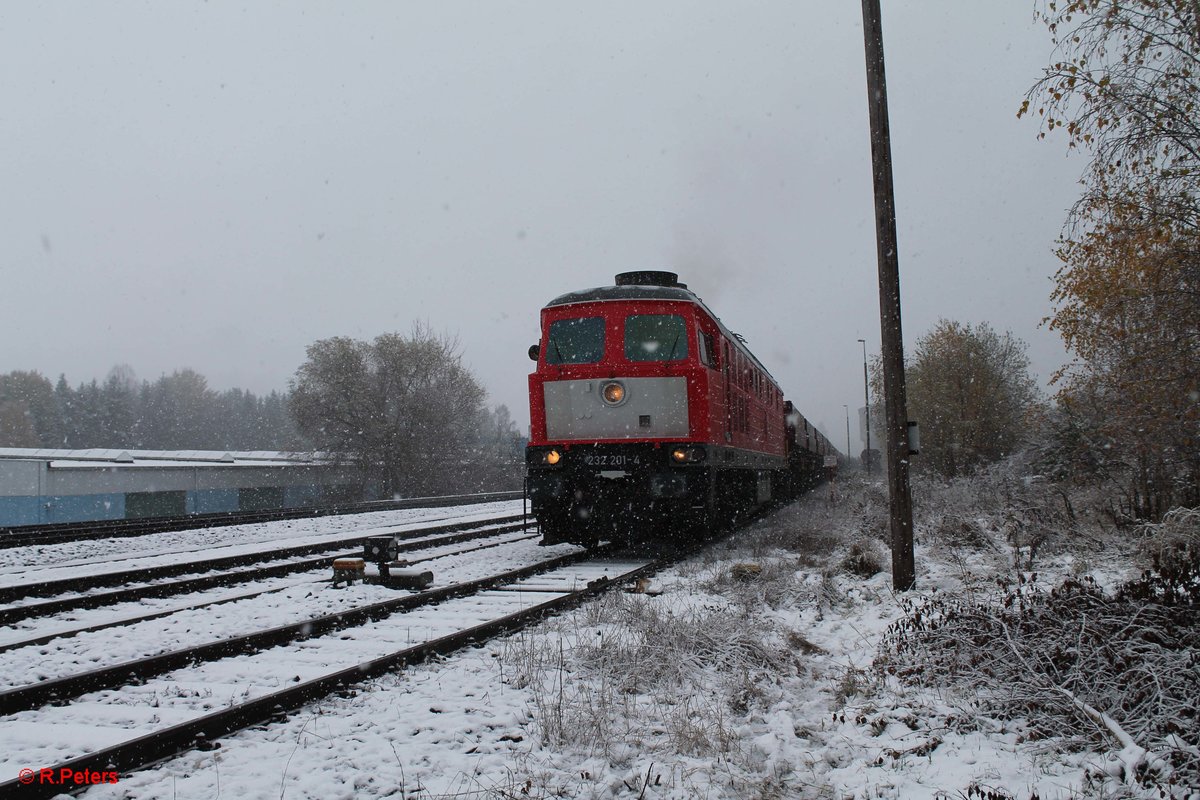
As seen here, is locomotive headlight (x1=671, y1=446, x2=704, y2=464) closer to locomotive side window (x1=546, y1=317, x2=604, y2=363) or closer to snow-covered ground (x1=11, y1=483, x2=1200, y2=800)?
locomotive side window (x1=546, y1=317, x2=604, y2=363)

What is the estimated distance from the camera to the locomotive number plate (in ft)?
32.9

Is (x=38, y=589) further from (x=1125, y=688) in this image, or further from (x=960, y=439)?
(x=960, y=439)

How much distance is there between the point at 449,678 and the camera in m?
4.73

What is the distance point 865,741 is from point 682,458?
6.12 metres

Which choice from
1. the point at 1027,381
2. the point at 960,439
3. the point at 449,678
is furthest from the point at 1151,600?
the point at 1027,381

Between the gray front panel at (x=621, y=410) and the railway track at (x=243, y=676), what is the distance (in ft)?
10.0

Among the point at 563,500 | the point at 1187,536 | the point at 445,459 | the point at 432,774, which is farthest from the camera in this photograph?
the point at 445,459

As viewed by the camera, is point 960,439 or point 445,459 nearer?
point 960,439

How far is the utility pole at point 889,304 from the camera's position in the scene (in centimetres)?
740

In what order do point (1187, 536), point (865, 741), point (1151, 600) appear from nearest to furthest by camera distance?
point (865, 741)
point (1151, 600)
point (1187, 536)

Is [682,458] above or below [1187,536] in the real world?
above

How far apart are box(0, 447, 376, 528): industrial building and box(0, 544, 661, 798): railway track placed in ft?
66.3

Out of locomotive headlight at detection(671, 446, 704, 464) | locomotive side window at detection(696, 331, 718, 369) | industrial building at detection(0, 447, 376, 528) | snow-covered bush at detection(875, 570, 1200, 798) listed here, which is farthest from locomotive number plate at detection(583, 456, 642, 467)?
industrial building at detection(0, 447, 376, 528)

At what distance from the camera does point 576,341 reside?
10789mm
